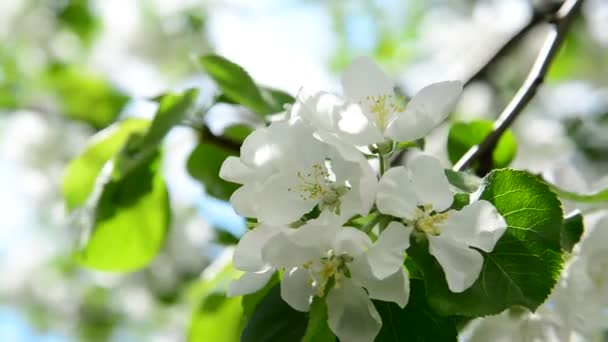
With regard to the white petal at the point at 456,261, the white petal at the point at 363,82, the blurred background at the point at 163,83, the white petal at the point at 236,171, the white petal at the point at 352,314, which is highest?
the white petal at the point at 363,82


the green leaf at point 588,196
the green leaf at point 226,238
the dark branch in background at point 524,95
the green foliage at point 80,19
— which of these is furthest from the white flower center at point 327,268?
the green foliage at point 80,19

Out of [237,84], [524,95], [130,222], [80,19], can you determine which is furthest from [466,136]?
[80,19]

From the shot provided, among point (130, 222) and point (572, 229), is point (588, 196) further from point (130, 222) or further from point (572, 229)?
point (130, 222)

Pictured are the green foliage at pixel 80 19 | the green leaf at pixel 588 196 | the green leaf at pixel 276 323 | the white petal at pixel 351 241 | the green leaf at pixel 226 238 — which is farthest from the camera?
the green foliage at pixel 80 19

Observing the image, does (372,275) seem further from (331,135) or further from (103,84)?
(103,84)

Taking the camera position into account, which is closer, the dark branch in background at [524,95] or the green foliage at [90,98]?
the dark branch in background at [524,95]

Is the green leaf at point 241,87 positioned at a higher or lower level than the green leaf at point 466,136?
higher

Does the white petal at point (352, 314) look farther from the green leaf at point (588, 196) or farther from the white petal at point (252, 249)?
the green leaf at point (588, 196)
